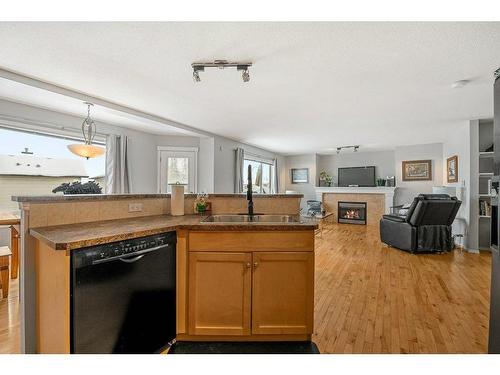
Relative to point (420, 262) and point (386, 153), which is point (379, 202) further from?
point (420, 262)

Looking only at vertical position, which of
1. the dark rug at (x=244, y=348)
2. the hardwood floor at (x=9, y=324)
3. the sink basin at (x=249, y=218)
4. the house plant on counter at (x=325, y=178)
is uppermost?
the house plant on counter at (x=325, y=178)

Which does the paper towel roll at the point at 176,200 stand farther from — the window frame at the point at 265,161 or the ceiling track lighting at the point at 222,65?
the window frame at the point at 265,161

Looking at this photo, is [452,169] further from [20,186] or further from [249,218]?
[20,186]

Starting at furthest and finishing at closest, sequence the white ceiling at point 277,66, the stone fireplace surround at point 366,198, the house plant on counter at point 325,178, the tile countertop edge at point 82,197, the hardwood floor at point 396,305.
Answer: the house plant on counter at point 325,178
the stone fireplace surround at point 366,198
the white ceiling at point 277,66
the hardwood floor at point 396,305
the tile countertop edge at point 82,197

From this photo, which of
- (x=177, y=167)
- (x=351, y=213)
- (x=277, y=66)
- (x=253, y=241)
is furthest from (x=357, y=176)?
(x=253, y=241)

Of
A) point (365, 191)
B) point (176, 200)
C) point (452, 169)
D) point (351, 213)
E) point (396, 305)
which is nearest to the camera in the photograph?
point (176, 200)

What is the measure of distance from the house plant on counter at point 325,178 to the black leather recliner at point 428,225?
4.35m

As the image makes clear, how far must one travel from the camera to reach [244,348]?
5.47 feet

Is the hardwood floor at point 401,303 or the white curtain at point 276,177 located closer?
the hardwood floor at point 401,303

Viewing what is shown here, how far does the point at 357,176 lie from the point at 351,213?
1295mm

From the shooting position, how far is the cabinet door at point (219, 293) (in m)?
1.65

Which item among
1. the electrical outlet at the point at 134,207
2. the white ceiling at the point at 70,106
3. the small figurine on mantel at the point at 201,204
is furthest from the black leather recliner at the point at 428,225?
the white ceiling at the point at 70,106

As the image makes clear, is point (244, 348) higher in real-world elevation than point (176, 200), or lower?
lower

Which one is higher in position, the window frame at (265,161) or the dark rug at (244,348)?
the window frame at (265,161)
